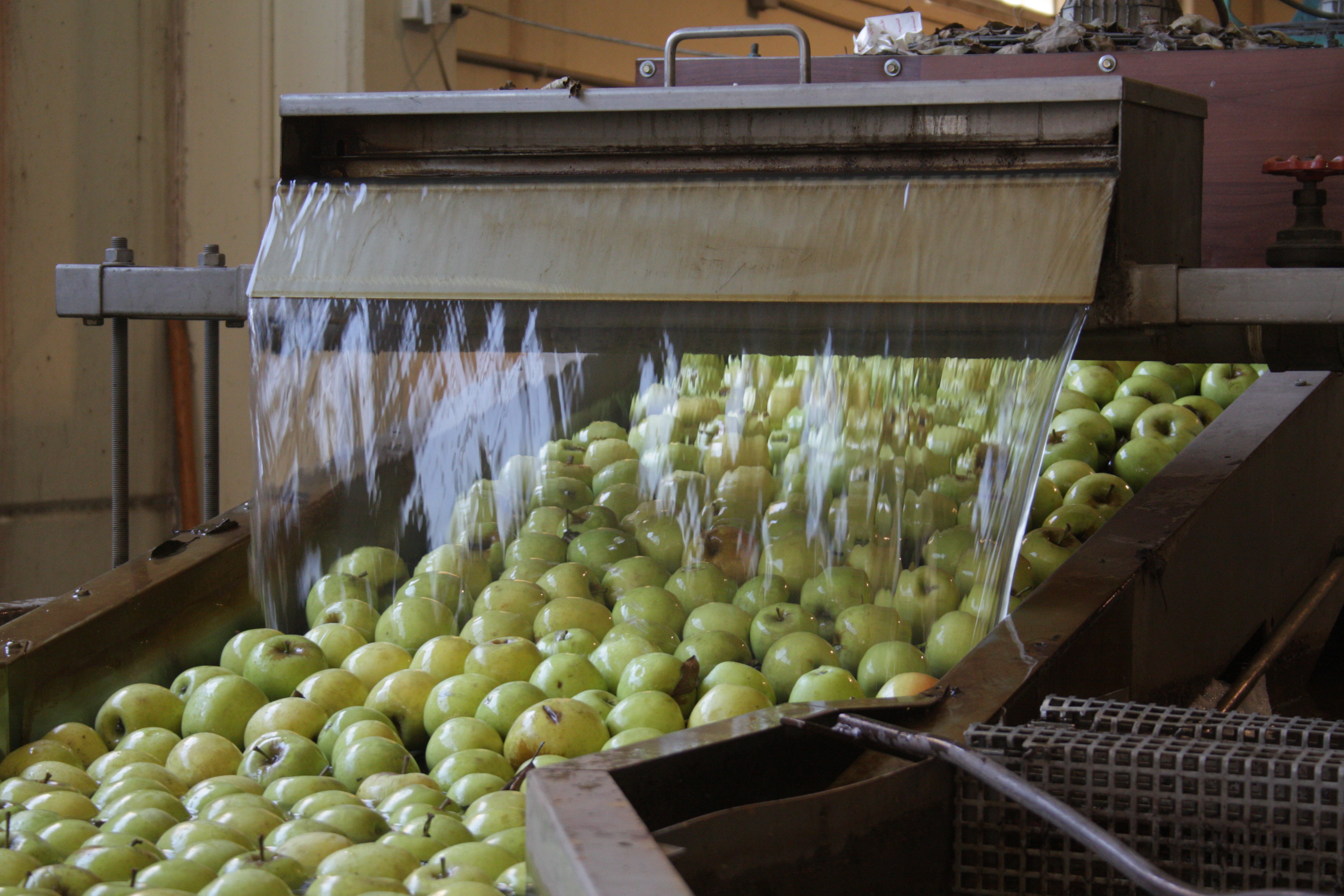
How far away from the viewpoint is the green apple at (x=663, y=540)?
6.90 feet

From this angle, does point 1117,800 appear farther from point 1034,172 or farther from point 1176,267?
point 1034,172

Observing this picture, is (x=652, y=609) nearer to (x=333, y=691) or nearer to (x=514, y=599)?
(x=514, y=599)

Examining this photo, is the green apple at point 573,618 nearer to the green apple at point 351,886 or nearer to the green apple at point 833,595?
the green apple at point 833,595

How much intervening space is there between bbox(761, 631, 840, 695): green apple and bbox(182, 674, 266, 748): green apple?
0.69m

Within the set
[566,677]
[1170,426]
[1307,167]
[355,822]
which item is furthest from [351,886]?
[1170,426]

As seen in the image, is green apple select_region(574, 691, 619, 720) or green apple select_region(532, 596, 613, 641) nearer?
green apple select_region(574, 691, 619, 720)

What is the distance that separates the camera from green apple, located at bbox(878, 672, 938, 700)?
1595 millimetres

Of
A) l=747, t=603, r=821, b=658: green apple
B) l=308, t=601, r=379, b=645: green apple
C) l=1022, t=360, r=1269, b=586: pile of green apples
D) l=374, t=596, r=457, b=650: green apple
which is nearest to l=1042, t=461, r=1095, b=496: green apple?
l=1022, t=360, r=1269, b=586: pile of green apples

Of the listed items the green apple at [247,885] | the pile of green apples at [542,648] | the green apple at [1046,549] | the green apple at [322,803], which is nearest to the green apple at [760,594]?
the pile of green apples at [542,648]

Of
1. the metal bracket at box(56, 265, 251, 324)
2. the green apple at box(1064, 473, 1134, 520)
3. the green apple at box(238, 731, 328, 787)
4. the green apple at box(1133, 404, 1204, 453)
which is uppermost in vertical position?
the metal bracket at box(56, 265, 251, 324)

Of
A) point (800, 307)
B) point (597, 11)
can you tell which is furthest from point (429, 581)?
point (597, 11)

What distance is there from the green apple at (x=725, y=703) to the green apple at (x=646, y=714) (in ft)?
0.09

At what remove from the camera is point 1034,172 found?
4.90 ft

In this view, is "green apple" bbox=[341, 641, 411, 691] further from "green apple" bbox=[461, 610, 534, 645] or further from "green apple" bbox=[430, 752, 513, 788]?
"green apple" bbox=[430, 752, 513, 788]
